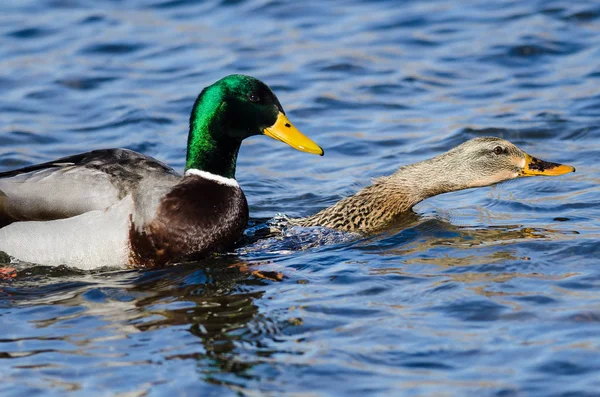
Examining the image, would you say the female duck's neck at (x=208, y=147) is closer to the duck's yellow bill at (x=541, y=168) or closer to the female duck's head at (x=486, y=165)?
the female duck's head at (x=486, y=165)

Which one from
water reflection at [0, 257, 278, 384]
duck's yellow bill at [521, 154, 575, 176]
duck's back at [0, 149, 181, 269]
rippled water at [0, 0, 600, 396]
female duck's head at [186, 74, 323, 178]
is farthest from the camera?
duck's yellow bill at [521, 154, 575, 176]

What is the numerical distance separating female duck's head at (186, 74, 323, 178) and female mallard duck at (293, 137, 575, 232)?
0.80 metres

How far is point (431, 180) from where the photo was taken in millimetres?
8219

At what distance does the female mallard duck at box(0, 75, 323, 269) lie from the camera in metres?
7.04

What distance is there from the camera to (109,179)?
717 centimetres

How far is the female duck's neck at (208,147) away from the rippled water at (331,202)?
608mm

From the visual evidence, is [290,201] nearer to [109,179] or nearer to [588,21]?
[109,179]

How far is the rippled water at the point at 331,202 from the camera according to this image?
5.34 meters

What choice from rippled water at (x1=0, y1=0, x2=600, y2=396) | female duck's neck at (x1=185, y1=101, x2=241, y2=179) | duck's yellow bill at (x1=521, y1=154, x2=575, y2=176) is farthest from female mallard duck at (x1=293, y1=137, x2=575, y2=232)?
female duck's neck at (x1=185, y1=101, x2=241, y2=179)

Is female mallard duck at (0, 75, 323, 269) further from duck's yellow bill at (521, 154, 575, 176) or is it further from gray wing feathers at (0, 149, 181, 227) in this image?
duck's yellow bill at (521, 154, 575, 176)

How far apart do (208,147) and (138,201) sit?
77cm

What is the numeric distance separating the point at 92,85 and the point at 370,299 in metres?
6.77

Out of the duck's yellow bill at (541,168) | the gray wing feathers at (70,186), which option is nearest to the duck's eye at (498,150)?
the duck's yellow bill at (541,168)

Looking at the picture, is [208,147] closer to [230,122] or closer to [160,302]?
[230,122]
